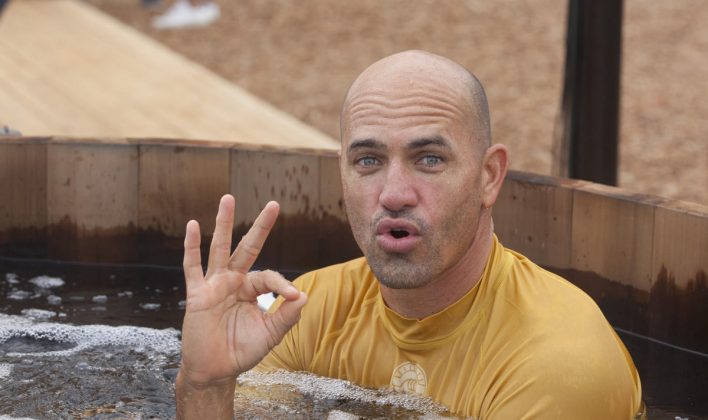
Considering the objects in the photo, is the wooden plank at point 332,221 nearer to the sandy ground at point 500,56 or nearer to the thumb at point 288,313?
the thumb at point 288,313

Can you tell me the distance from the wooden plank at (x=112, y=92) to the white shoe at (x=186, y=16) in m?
2.60

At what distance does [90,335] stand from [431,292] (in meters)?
1.46

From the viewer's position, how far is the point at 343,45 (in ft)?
37.1

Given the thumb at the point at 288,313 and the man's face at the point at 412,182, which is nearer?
the thumb at the point at 288,313

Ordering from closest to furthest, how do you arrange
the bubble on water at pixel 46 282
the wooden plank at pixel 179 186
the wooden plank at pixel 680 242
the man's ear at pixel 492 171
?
the man's ear at pixel 492 171
the wooden plank at pixel 680 242
the bubble on water at pixel 46 282
the wooden plank at pixel 179 186

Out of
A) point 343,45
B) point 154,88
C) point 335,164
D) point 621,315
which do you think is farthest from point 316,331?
point 343,45

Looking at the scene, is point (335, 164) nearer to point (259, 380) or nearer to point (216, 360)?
point (259, 380)

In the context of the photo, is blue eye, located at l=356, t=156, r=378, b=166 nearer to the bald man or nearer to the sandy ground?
the bald man

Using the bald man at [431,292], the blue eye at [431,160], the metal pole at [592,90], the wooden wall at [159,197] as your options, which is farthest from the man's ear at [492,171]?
the metal pole at [592,90]

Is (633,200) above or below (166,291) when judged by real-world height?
above

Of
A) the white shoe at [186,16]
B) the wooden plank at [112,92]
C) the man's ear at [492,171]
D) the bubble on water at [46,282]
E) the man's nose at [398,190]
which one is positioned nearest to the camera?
the man's nose at [398,190]

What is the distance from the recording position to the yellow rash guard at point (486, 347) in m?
2.59

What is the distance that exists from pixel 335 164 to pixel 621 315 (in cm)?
119

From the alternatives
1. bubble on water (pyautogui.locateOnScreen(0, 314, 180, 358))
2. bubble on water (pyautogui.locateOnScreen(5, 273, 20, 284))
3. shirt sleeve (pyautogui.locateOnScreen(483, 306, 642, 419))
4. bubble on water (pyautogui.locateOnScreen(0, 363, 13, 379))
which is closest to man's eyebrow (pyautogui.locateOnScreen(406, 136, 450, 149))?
shirt sleeve (pyautogui.locateOnScreen(483, 306, 642, 419))
